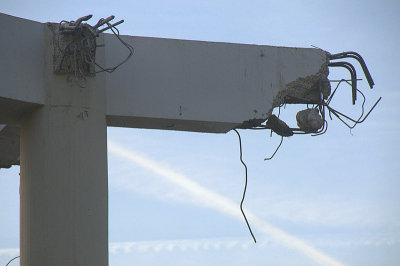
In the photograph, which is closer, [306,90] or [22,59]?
[22,59]

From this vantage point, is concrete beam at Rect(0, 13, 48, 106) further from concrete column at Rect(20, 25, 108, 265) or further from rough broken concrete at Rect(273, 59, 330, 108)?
rough broken concrete at Rect(273, 59, 330, 108)

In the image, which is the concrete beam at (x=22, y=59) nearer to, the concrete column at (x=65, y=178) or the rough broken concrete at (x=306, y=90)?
the concrete column at (x=65, y=178)

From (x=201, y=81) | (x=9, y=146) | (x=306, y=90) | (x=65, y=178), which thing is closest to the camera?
(x=65, y=178)

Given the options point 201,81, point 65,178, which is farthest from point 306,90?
point 65,178

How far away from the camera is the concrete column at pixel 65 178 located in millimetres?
6180

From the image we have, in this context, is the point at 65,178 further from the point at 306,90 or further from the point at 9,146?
the point at 306,90

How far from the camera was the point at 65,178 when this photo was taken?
6.29 meters

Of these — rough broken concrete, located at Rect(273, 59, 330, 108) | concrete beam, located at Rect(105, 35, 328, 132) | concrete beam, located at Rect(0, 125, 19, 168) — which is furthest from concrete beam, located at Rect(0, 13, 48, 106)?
rough broken concrete, located at Rect(273, 59, 330, 108)

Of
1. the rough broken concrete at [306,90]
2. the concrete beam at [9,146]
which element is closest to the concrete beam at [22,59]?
the concrete beam at [9,146]

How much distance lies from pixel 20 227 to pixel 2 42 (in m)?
1.56

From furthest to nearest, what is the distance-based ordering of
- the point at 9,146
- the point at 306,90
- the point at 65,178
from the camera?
the point at 9,146 → the point at 306,90 → the point at 65,178

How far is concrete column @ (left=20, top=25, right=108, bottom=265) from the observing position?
6.18m

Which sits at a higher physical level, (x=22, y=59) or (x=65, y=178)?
(x=22, y=59)

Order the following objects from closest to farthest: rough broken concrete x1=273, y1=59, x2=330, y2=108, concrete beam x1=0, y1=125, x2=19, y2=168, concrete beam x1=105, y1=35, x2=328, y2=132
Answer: concrete beam x1=105, y1=35, x2=328, y2=132
rough broken concrete x1=273, y1=59, x2=330, y2=108
concrete beam x1=0, y1=125, x2=19, y2=168
